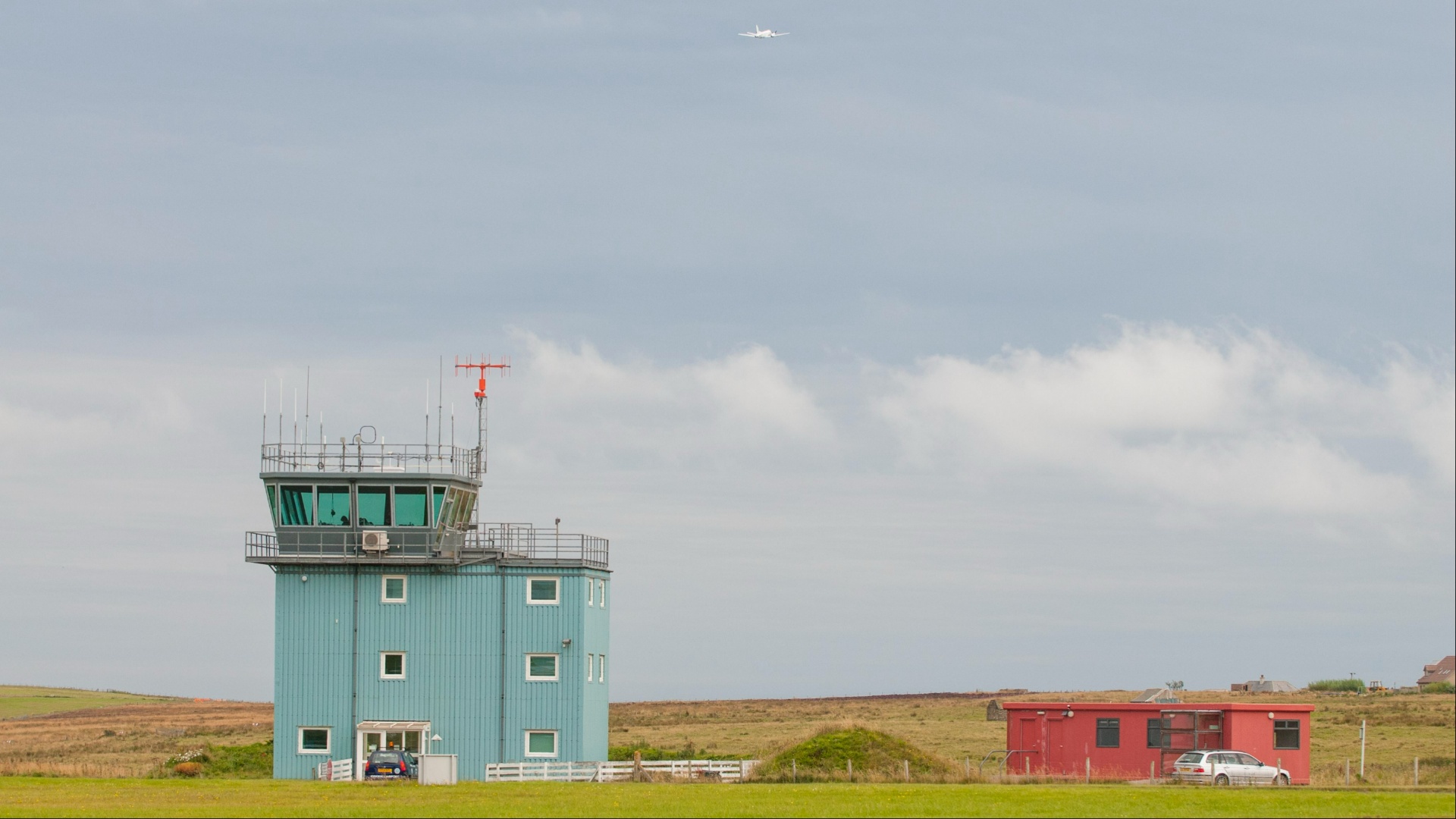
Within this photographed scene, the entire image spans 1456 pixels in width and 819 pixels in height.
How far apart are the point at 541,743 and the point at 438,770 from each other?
487 cm

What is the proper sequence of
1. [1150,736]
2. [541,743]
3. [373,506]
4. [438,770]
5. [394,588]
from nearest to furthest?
1. [438,770]
2. [1150,736]
3. [541,743]
4. [394,588]
5. [373,506]

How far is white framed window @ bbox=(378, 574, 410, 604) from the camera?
186 ft

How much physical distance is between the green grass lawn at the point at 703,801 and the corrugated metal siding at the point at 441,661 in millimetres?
5074

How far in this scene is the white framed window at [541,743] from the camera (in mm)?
55469

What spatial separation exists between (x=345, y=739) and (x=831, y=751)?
1612 centimetres

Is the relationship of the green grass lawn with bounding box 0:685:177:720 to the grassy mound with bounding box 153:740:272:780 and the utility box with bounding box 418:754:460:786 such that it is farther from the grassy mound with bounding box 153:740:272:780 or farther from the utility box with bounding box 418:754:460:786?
the utility box with bounding box 418:754:460:786

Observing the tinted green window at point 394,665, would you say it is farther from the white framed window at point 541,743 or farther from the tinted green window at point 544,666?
the white framed window at point 541,743

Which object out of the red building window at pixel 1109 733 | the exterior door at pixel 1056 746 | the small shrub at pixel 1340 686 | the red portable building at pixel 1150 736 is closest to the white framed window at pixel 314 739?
the red portable building at pixel 1150 736

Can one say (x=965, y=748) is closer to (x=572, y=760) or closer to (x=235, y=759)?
(x=572, y=760)

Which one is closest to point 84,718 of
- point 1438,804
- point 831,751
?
point 831,751

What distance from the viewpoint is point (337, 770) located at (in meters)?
54.8

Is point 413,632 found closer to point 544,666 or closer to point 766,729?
point 544,666

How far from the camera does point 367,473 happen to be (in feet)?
188

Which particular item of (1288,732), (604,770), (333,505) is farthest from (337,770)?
(1288,732)
